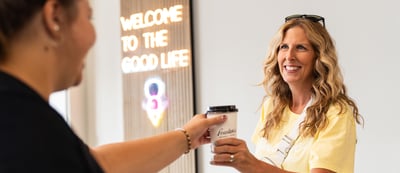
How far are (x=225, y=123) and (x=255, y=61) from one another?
159 centimetres

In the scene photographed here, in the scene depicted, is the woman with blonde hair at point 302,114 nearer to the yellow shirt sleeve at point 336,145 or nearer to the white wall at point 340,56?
the yellow shirt sleeve at point 336,145

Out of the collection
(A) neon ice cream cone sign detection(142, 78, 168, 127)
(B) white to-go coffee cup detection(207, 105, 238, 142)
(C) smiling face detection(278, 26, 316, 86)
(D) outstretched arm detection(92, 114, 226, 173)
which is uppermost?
(C) smiling face detection(278, 26, 316, 86)

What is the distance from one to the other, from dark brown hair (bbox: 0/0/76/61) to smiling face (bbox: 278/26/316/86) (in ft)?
3.94

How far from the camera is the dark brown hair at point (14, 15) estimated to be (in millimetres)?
605

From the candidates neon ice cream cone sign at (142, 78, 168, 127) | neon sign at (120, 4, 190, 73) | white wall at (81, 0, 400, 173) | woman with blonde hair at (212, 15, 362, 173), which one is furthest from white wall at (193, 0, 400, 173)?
→ woman with blonde hair at (212, 15, 362, 173)

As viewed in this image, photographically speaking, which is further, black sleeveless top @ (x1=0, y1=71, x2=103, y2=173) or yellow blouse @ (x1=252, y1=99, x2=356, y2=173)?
yellow blouse @ (x1=252, y1=99, x2=356, y2=173)

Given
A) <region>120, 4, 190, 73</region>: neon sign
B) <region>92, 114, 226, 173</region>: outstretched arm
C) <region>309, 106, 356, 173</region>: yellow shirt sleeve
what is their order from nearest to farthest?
<region>92, 114, 226, 173</region>: outstretched arm, <region>309, 106, 356, 173</region>: yellow shirt sleeve, <region>120, 4, 190, 73</region>: neon sign

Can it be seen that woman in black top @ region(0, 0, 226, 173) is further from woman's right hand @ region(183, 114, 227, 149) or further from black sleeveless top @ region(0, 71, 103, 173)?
woman's right hand @ region(183, 114, 227, 149)

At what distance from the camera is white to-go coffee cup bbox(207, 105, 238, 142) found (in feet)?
4.47

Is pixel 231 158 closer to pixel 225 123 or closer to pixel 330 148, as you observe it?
pixel 225 123

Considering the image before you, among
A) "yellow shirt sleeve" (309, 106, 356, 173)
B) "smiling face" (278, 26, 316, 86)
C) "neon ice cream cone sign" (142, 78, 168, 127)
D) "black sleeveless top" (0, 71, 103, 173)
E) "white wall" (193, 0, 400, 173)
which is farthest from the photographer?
"neon ice cream cone sign" (142, 78, 168, 127)

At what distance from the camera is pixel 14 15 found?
612 mm

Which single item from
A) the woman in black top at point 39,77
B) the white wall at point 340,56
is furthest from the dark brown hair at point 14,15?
the white wall at point 340,56

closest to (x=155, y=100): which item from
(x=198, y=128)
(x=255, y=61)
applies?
(x=255, y=61)
